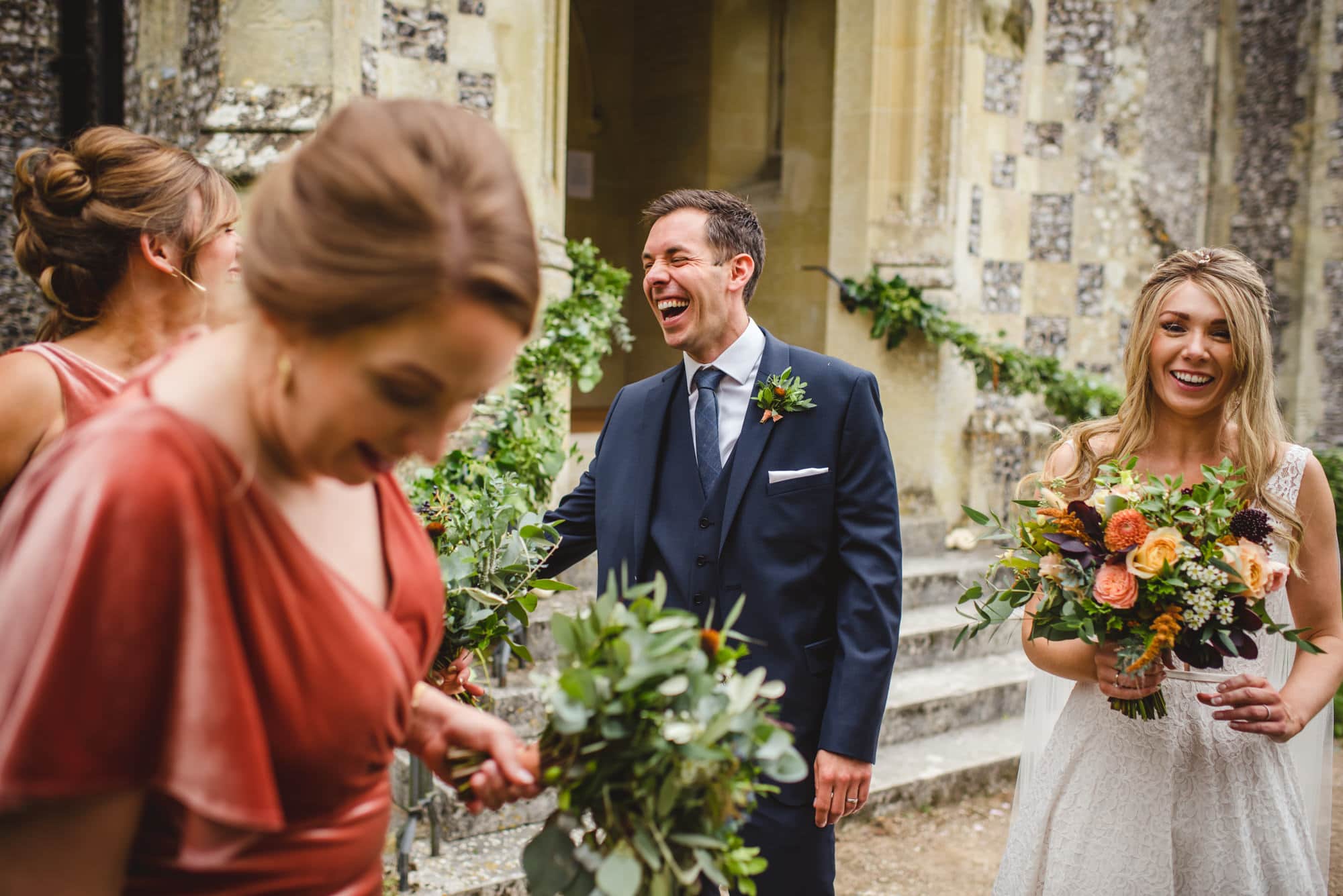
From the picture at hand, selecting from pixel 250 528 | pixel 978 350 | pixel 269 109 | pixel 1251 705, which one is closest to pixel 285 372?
pixel 250 528

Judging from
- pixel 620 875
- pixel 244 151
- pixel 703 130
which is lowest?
pixel 620 875

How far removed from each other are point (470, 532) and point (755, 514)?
71 centimetres

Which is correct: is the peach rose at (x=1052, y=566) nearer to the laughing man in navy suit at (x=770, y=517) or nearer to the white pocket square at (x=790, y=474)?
the laughing man in navy suit at (x=770, y=517)

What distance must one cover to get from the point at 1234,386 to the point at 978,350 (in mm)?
4409

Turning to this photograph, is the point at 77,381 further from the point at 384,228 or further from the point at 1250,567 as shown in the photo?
the point at 1250,567

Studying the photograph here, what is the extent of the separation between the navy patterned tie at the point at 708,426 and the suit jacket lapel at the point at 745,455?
62 mm

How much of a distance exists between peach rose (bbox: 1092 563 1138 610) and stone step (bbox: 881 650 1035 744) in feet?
9.75

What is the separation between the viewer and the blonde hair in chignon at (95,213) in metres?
1.98

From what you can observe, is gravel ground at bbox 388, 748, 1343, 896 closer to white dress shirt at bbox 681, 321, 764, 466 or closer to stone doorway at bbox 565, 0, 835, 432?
white dress shirt at bbox 681, 321, 764, 466

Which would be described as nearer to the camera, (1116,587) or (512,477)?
(1116,587)

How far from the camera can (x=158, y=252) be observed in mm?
2043

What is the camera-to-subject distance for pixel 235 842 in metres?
1.03

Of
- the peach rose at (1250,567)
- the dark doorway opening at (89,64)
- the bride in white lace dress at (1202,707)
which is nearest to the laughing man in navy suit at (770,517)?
the bride in white lace dress at (1202,707)

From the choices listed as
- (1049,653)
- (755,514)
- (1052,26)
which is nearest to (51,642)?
(755,514)
